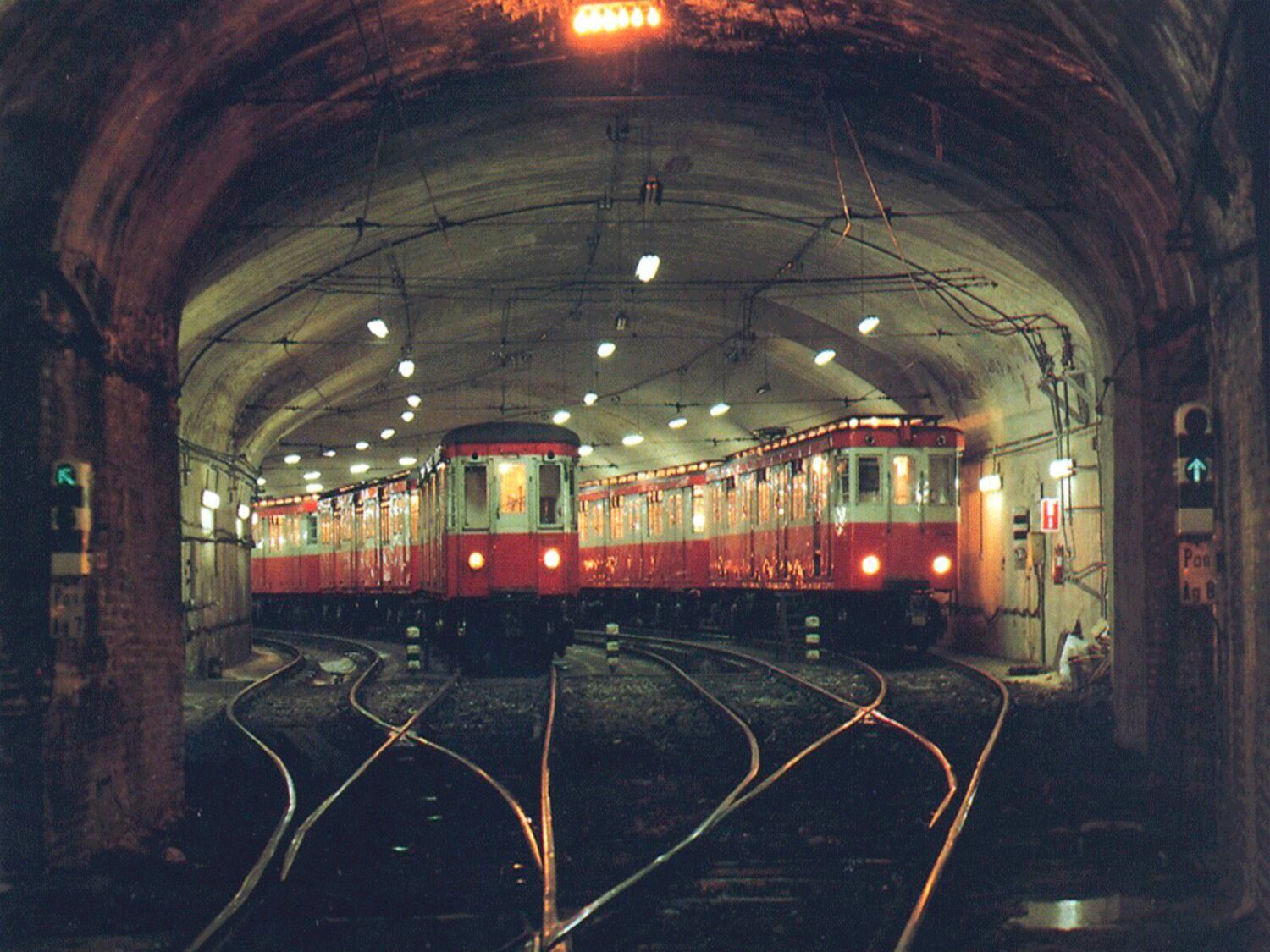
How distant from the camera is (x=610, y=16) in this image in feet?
33.1

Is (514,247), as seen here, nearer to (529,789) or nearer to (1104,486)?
(1104,486)

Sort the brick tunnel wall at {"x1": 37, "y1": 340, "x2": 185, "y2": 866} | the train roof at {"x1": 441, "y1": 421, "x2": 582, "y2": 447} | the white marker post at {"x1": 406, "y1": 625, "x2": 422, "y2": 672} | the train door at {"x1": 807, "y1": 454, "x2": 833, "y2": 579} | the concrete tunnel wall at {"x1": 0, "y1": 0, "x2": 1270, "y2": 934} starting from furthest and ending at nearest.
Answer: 1. the train door at {"x1": 807, "y1": 454, "x2": 833, "y2": 579}
2. the white marker post at {"x1": 406, "y1": 625, "x2": 422, "y2": 672}
3. the train roof at {"x1": 441, "y1": 421, "x2": 582, "y2": 447}
4. the brick tunnel wall at {"x1": 37, "y1": 340, "x2": 185, "y2": 866}
5. the concrete tunnel wall at {"x1": 0, "y1": 0, "x2": 1270, "y2": 934}

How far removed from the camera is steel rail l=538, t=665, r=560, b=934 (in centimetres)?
719

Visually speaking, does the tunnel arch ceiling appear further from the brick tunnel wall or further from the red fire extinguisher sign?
the brick tunnel wall

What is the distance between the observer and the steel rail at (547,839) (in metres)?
7.19

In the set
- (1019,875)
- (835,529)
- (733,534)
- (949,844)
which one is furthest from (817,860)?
(733,534)

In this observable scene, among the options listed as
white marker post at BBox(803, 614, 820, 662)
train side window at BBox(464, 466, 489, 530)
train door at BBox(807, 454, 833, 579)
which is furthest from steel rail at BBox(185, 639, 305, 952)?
train door at BBox(807, 454, 833, 579)

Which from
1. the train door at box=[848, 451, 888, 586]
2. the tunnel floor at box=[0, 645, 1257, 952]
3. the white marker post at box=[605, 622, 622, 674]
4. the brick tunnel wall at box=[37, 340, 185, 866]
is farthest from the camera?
the train door at box=[848, 451, 888, 586]

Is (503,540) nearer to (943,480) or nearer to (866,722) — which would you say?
(943,480)

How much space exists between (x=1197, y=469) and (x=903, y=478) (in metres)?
14.0

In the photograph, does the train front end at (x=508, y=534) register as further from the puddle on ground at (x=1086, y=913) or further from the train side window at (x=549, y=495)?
the puddle on ground at (x=1086, y=913)

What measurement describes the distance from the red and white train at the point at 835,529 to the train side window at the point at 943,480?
12 millimetres

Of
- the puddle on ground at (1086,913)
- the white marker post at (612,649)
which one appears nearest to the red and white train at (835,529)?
the white marker post at (612,649)

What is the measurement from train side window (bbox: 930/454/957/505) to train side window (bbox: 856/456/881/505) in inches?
31.2
